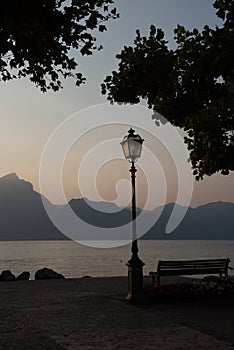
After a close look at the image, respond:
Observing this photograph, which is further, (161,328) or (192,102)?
(192,102)

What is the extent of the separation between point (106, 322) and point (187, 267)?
A: 6985 millimetres

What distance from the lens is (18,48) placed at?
848 centimetres

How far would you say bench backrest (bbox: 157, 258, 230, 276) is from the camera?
1895 centimetres

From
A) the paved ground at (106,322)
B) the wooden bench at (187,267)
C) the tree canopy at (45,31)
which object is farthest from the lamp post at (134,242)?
the tree canopy at (45,31)

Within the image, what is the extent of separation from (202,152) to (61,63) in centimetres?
1104

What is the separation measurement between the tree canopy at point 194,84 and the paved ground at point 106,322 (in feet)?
17.2

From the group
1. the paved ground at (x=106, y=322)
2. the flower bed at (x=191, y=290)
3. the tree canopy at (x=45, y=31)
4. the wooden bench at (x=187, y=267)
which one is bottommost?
the paved ground at (x=106, y=322)

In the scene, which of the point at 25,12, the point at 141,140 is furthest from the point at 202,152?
the point at 25,12

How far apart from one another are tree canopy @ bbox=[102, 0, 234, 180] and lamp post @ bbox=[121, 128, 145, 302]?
4.82ft

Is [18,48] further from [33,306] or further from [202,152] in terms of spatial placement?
[202,152]

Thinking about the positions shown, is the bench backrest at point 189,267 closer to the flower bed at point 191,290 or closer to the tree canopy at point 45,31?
the flower bed at point 191,290

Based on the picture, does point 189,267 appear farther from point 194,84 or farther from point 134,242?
point 194,84

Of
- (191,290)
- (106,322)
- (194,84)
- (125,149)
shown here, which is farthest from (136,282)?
(194,84)

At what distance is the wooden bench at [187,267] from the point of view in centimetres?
1894
